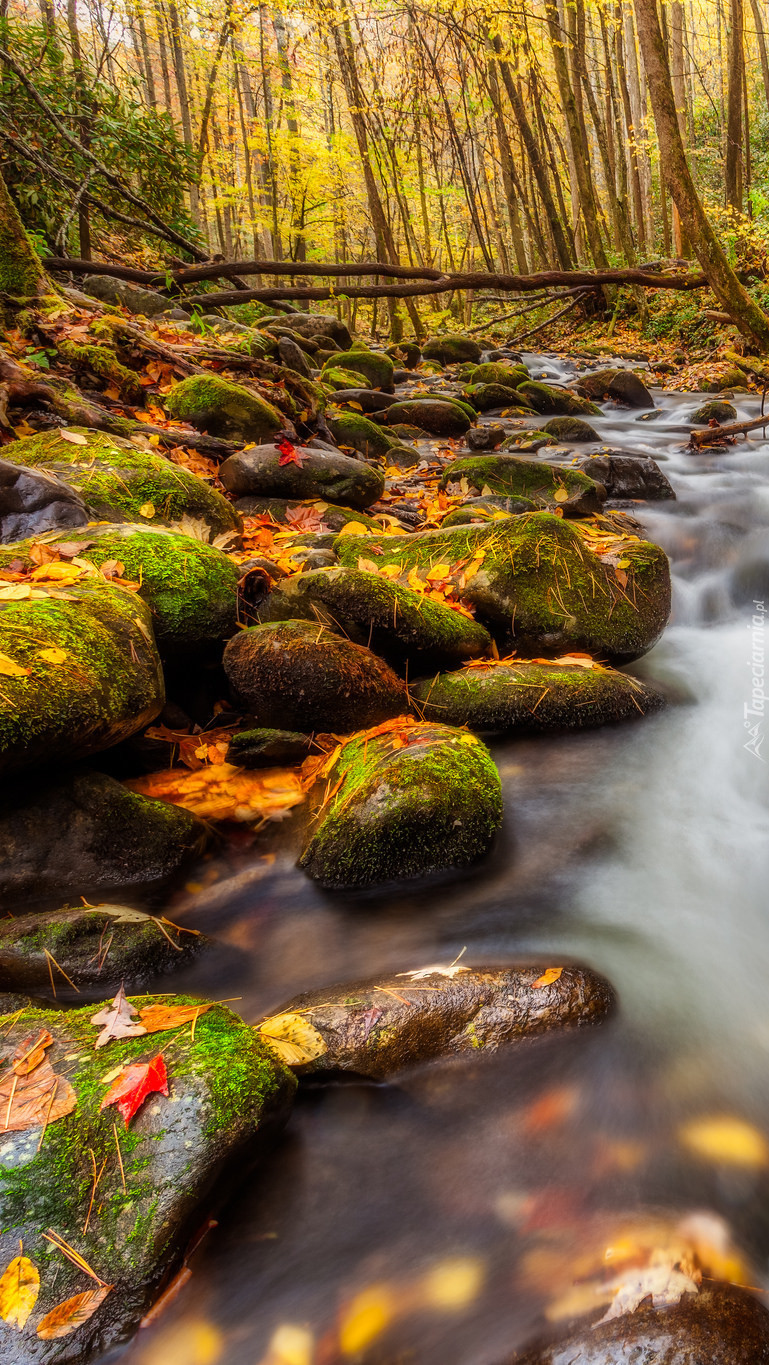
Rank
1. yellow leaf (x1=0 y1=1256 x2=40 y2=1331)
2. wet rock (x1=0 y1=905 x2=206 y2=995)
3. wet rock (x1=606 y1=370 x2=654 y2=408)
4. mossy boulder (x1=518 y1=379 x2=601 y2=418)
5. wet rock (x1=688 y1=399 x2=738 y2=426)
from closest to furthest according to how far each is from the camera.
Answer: yellow leaf (x1=0 y1=1256 x2=40 y2=1331)
wet rock (x1=0 y1=905 x2=206 y2=995)
wet rock (x1=688 y1=399 x2=738 y2=426)
mossy boulder (x1=518 y1=379 x2=601 y2=418)
wet rock (x1=606 y1=370 x2=654 y2=408)

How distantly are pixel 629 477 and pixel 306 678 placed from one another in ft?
18.1

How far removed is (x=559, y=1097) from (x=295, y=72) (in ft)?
81.9

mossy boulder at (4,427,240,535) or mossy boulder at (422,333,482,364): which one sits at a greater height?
mossy boulder at (422,333,482,364)

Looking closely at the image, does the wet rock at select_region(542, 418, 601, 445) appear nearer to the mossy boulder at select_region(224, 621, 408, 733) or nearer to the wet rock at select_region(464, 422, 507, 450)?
the wet rock at select_region(464, 422, 507, 450)

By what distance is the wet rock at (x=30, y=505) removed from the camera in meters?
3.59

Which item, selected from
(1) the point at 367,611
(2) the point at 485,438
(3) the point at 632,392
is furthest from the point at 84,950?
(3) the point at 632,392

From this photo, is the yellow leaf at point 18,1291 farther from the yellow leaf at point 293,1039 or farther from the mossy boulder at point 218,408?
the mossy boulder at point 218,408

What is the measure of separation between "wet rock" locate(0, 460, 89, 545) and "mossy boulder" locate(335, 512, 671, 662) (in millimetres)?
1643

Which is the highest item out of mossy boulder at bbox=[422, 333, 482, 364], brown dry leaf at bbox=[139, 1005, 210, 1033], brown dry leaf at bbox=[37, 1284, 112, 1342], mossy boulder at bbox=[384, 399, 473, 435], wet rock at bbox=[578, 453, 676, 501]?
mossy boulder at bbox=[422, 333, 482, 364]

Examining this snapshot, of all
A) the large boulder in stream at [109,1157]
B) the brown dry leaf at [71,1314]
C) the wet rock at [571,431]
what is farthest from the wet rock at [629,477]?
the brown dry leaf at [71,1314]

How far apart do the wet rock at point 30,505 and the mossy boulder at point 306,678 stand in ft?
3.83

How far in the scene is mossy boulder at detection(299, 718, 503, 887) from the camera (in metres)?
2.84

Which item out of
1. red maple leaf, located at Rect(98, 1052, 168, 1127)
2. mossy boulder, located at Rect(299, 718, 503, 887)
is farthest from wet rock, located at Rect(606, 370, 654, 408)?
red maple leaf, located at Rect(98, 1052, 168, 1127)

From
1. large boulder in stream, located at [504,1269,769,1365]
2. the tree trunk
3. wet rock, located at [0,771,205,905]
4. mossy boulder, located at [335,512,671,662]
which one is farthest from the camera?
the tree trunk
